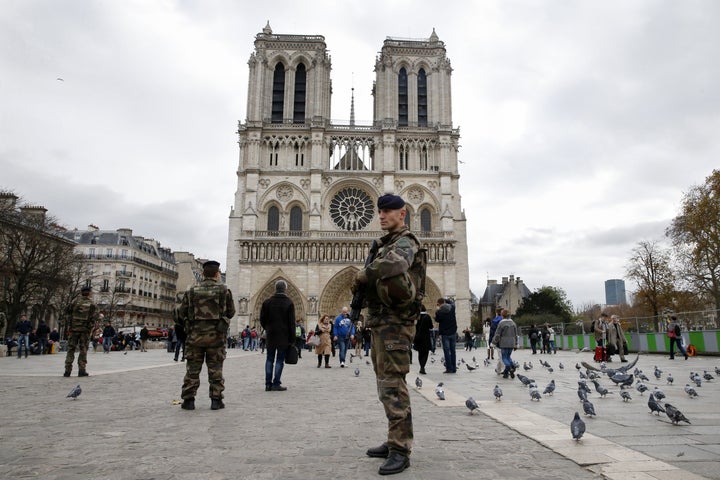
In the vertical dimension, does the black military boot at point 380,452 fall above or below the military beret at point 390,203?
below

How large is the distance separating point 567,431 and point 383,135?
115ft

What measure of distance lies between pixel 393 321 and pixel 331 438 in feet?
3.72

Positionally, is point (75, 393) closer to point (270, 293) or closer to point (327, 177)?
point (270, 293)

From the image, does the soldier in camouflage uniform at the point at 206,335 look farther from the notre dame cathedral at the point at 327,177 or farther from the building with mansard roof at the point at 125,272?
the building with mansard roof at the point at 125,272

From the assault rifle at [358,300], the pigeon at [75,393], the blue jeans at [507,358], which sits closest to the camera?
the assault rifle at [358,300]

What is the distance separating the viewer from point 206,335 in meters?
5.29

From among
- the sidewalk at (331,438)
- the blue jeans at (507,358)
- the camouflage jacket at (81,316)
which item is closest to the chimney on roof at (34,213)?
the camouflage jacket at (81,316)

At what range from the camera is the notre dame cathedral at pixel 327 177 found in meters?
35.0

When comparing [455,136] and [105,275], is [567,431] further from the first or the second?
[105,275]

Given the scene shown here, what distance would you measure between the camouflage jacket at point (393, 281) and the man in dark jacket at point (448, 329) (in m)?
6.95

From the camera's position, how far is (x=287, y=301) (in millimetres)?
7258

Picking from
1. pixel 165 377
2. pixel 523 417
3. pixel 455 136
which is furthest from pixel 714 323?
pixel 455 136

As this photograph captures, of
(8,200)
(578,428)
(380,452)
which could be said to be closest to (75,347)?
(380,452)

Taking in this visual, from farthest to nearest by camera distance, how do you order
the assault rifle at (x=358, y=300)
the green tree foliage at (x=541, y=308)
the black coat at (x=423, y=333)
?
1. the green tree foliage at (x=541, y=308)
2. the black coat at (x=423, y=333)
3. the assault rifle at (x=358, y=300)
